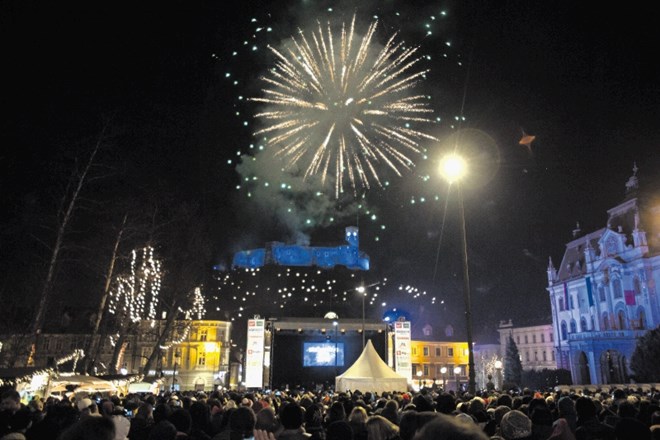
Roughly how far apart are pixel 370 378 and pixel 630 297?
4882cm

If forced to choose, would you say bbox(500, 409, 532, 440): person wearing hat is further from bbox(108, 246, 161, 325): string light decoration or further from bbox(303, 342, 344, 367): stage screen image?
bbox(303, 342, 344, 367): stage screen image

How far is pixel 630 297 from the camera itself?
5659cm

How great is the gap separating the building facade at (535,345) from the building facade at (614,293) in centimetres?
865

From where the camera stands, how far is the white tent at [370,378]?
73.6 feet

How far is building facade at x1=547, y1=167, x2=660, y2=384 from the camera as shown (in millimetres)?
54312

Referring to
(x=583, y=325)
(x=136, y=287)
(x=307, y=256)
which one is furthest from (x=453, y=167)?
(x=307, y=256)

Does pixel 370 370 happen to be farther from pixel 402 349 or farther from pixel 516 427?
pixel 516 427

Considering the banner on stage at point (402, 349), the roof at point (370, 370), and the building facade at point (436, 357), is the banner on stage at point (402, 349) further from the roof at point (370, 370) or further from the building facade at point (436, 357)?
the building facade at point (436, 357)

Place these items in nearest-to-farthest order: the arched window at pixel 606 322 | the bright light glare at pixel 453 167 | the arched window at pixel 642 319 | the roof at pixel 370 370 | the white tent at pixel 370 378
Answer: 1. the bright light glare at pixel 453 167
2. the white tent at pixel 370 378
3. the roof at pixel 370 370
4. the arched window at pixel 642 319
5. the arched window at pixel 606 322

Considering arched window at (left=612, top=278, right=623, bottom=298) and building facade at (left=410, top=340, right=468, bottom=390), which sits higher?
arched window at (left=612, top=278, right=623, bottom=298)

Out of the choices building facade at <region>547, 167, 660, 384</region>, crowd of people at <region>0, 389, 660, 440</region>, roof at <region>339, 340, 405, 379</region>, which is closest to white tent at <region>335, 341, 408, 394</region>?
roof at <region>339, 340, 405, 379</region>

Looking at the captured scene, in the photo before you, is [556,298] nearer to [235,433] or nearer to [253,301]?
[253,301]

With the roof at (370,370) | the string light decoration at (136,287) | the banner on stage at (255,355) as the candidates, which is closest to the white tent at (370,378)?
the roof at (370,370)

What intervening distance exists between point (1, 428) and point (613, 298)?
67.1 m
